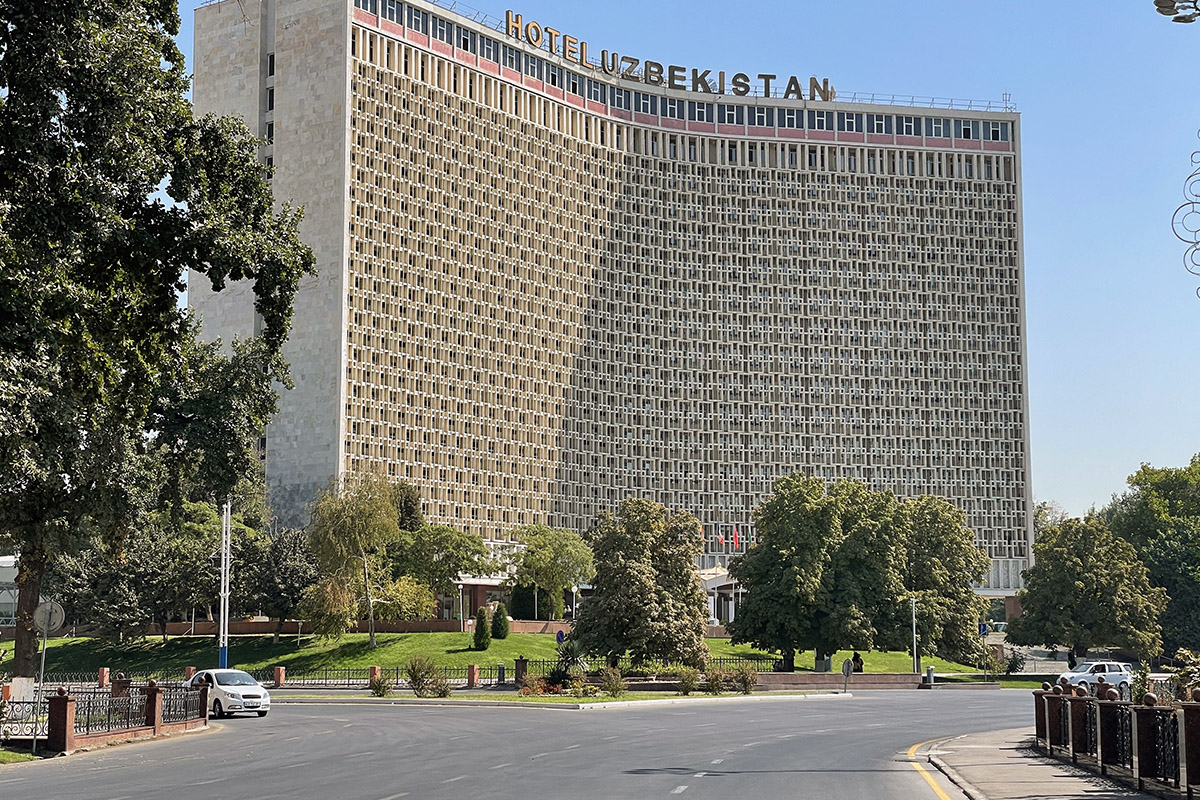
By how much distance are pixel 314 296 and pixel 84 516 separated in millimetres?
98729

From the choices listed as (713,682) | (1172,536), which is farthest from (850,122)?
(713,682)

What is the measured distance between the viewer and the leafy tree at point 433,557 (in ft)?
346

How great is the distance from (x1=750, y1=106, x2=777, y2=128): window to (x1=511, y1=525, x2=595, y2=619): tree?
74271 millimetres

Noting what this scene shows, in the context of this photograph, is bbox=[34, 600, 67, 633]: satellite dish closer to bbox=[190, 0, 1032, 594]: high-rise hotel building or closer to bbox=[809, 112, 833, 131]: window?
bbox=[190, 0, 1032, 594]: high-rise hotel building

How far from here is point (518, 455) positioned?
6053 inches

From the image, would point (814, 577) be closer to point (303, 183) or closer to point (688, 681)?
point (688, 681)

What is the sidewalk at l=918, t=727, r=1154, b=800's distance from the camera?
21.7m

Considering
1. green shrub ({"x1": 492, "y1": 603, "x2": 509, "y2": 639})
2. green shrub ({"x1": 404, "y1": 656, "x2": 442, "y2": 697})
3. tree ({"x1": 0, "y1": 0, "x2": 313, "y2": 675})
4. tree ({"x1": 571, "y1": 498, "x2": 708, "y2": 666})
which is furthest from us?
green shrub ({"x1": 492, "y1": 603, "x2": 509, "y2": 639})

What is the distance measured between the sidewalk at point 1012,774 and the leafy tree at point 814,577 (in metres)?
51.0

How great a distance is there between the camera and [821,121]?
173625 mm

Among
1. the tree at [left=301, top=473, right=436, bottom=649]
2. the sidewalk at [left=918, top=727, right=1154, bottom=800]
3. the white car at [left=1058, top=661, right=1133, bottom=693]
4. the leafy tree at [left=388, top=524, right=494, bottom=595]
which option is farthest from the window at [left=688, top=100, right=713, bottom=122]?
the sidewalk at [left=918, top=727, right=1154, bottom=800]

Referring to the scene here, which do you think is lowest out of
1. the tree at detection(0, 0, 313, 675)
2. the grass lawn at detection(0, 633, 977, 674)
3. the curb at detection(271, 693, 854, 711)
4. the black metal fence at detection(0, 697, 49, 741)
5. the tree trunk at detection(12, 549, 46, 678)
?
the grass lawn at detection(0, 633, 977, 674)

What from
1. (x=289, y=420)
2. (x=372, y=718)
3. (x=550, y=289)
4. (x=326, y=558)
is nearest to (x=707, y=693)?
(x=372, y=718)

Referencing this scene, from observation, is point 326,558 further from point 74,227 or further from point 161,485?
point 74,227
